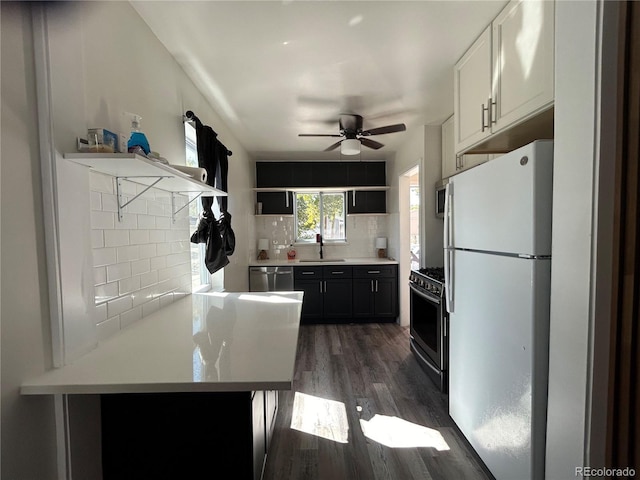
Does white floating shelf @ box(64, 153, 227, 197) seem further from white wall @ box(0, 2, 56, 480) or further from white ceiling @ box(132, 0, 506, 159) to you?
white ceiling @ box(132, 0, 506, 159)

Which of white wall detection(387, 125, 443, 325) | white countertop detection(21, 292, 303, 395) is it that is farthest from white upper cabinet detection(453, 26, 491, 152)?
white countertop detection(21, 292, 303, 395)

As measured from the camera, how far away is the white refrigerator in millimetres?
1267

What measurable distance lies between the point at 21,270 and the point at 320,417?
194 centimetres

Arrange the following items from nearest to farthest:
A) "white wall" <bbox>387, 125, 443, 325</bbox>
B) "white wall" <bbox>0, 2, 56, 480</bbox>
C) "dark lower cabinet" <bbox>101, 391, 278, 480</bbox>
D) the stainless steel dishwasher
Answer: "white wall" <bbox>0, 2, 56, 480</bbox> → "dark lower cabinet" <bbox>101, 391, 278, 480</bbox> → "white wall" <bbox>387, 125, 443, 325</bbox> → the stainless steel dishwasher

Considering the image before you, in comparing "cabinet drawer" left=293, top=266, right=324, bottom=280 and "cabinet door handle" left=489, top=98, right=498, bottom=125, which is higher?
"cabinet door handle" left=489, top=98, right=498, bottom=125

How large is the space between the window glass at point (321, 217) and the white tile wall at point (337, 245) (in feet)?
0.40

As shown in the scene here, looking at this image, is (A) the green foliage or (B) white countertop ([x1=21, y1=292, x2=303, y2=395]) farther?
(A) the green foliage

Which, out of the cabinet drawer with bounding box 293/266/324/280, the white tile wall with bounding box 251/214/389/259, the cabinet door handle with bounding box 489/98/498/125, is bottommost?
the cabinet drawer with bounding box 293/266/324/280

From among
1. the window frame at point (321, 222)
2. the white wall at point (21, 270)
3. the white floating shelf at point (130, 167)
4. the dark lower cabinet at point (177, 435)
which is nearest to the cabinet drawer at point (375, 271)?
the window frame at point (321, 222)

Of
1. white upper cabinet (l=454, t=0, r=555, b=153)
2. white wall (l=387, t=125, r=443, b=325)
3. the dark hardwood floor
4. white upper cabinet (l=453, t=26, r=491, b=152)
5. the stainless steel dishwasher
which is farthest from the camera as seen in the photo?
the stainless steel dishwasher

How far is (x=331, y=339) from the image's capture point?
12.3ft

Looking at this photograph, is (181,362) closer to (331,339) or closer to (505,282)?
(505,282)

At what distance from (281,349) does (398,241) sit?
3439mm

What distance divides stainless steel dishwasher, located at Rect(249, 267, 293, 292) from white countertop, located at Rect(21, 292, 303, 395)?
8.46 feet
